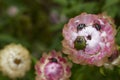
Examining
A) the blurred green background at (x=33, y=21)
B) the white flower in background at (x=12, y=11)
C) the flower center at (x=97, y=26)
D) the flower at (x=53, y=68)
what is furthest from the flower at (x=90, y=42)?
the white flower in background at (x=12, y=11)

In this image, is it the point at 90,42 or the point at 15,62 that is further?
the point at 15,62

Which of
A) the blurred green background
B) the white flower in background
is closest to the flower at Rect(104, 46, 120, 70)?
the blurred green background

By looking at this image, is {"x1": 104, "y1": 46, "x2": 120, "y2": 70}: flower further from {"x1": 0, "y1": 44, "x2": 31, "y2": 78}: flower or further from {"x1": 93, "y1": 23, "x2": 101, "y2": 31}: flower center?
{"x1": 0, "y1": 44, "x2": 31, "y2": 78}: flower

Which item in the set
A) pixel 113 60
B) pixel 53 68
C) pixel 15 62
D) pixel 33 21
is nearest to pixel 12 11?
pixel 33 21

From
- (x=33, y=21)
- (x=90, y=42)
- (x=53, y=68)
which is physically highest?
(x=33, y=21)

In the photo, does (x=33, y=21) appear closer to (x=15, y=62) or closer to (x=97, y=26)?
(x=15, y=62)
